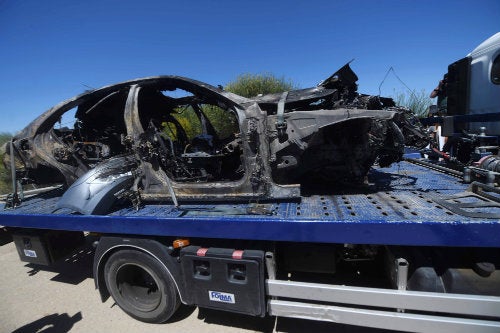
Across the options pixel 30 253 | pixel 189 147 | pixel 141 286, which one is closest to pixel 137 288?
pixel 141 286

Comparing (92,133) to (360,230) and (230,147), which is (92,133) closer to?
(230,147)

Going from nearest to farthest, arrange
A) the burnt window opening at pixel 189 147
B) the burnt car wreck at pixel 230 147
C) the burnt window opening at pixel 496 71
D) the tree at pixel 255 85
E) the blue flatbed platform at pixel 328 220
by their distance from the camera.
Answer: the blue flatbed platform at pixel 328 220, the burnt car wreck at pixel 230 147, the burnt window opening at pixel 189 147, the burnt window opening at pixel 496 71, the tree at pixel 255 85

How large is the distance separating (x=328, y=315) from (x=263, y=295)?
544 mm

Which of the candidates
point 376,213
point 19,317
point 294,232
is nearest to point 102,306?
point 19,317

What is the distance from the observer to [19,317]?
318 cm

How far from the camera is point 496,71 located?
5.45 meters

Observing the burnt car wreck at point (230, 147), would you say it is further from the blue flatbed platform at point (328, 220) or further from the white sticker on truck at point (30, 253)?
the white sticker on truck at point (30, 253)

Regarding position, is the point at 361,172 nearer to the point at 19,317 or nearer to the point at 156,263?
the point at 156,263

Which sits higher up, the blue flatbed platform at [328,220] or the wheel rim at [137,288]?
the blue flatbed platform at [328,220]

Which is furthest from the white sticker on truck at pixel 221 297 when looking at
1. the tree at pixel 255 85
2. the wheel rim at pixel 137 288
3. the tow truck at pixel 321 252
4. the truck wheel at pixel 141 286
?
the tree at pixel 255 85

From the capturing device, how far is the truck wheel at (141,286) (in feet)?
8.82

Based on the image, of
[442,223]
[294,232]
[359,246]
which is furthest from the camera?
[359,246]

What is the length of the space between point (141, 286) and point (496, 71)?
750 centimetres

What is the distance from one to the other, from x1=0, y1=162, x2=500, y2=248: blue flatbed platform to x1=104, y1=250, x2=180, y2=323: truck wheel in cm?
35
